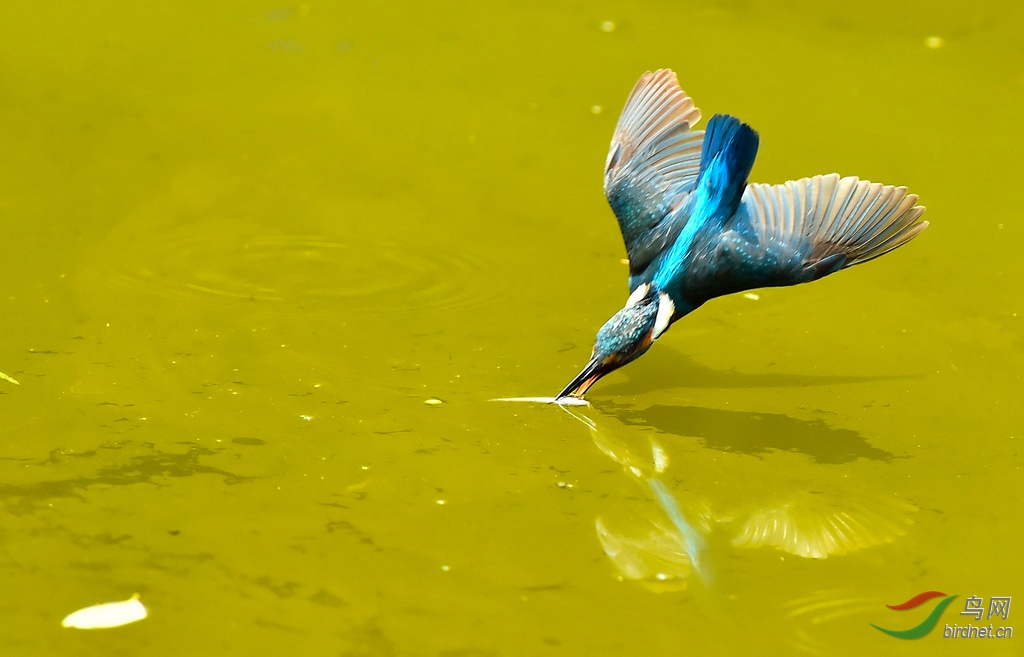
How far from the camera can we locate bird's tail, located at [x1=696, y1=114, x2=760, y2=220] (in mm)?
3945

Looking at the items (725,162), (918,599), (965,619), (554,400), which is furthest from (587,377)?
(965,619)

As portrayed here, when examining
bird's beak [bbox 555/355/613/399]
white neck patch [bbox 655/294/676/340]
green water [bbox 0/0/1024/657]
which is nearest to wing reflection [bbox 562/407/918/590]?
green water [bbox 0/0/1024/657]

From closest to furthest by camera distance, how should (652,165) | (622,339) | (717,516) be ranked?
(717,516) → (622,339) → (652,165)

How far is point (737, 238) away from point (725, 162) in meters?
0.26

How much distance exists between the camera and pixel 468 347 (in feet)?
13.6

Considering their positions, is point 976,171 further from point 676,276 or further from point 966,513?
point 966,513

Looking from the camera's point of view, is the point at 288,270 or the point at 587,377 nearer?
the point at 587,377

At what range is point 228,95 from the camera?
584cm

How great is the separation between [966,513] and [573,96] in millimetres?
3241

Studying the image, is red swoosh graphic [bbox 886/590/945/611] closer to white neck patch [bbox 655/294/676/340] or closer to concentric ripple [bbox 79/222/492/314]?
white neck patch [bbox 655/294/676/340]

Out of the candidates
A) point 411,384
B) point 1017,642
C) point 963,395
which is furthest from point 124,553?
point 963,395

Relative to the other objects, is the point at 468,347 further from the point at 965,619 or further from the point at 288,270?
the point at 965,619

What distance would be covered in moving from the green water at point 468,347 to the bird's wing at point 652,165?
0.40m

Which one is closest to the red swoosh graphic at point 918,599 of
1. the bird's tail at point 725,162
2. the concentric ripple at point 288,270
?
the bird's tail at point 725,162
